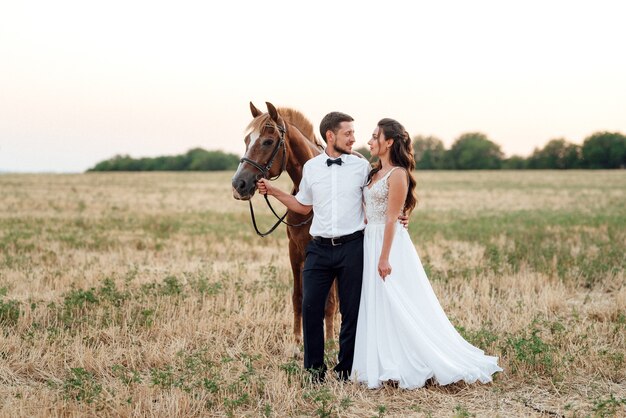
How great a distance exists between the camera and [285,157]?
18.5ft

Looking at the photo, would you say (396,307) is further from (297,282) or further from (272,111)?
(272,111)

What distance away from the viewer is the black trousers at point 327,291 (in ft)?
16.8

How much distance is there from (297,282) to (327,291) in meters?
1.04

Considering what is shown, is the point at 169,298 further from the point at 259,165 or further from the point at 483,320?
the point at 483,320

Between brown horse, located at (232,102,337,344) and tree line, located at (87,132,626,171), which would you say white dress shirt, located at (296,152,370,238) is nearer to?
brown horse, located at (232,102,337,344)

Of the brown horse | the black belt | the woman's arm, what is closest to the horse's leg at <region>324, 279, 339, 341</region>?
the brown horse

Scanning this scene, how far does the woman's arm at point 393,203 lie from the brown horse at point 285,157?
1188mm

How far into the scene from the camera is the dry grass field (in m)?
4.71

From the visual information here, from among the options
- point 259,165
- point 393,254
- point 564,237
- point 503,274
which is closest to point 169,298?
point 259,165

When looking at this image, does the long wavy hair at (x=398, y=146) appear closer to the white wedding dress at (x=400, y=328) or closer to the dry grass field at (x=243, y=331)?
the white wedding dress at (x=400, y=328)

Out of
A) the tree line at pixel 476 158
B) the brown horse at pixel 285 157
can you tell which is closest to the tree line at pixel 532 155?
the tree line at pixel 476 158

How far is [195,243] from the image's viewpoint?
1416 centimetres

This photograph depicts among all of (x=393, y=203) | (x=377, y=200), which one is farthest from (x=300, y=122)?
(x=393, y=203)

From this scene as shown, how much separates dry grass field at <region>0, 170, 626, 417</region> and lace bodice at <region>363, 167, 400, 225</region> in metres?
1.48
